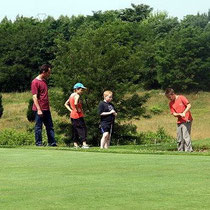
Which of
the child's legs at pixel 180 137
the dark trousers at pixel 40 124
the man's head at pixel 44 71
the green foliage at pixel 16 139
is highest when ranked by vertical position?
the man's head at pixel 44 71

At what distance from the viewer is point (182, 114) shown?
16.4m

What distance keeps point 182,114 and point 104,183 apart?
977 centimetres

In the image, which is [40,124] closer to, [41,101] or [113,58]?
[41,101]

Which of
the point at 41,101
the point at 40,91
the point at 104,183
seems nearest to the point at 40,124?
the point at 41,101

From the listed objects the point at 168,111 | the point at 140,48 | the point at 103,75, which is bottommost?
the point at 168,111

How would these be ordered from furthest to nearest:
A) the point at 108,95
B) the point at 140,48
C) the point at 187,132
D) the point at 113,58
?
the point at 140,48, the point at 113,58, the point at 187,132, the point at 108,95

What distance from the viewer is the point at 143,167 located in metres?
8.44

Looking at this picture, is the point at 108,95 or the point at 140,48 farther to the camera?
the point at 140,48

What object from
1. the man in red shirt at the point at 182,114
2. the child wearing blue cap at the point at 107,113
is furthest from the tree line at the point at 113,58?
the child wearing blue cap at the point at 107,113

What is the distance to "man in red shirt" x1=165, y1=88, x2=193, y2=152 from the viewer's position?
16.5m

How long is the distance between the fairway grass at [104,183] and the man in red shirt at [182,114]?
682cm

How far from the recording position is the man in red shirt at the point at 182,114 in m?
16.5

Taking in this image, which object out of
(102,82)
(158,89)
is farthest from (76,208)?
(158,89)

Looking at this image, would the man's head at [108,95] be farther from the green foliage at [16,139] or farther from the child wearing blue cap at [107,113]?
the green foliage at [16,139]
